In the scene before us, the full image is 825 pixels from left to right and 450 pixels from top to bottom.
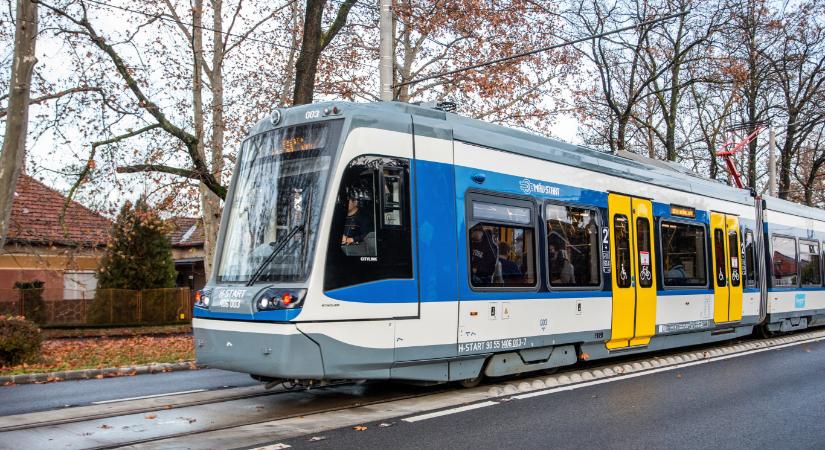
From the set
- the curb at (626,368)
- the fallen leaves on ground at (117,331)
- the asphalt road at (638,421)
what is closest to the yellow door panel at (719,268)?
the curb at (626,368)

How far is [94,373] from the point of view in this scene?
12.3 m

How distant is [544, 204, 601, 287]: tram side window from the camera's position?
10.5 metres

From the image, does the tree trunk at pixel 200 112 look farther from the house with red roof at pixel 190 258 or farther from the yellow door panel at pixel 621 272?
the house with red roof at pixel 190 258

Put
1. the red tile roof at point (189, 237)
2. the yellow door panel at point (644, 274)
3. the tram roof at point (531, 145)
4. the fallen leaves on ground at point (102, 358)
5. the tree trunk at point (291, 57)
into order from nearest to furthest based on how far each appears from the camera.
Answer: the tram roof at point (531, 145) < the yellow door panel at point (644, 274) < the fallen leaves on ground at point (102, 358) < the tree trunk at point (291, 57) < the red tile roof at point (189, 237)

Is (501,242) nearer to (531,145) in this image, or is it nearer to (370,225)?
(531,145)

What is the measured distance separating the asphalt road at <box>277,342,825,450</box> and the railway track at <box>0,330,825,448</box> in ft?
3.20

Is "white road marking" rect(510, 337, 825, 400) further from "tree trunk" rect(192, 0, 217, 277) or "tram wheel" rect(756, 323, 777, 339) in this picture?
"tree trunk" rect(192, 0, 217, 277)

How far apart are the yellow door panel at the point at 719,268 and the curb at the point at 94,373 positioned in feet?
32.0

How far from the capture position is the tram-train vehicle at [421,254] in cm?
768

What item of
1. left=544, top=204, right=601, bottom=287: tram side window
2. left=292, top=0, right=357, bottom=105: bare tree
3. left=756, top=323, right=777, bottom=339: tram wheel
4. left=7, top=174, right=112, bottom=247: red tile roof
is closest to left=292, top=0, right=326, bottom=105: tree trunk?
left=292, top=0, right=357, bottom=105: bare tree

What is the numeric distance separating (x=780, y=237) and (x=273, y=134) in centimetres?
1393

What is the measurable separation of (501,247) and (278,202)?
3079 millimetres

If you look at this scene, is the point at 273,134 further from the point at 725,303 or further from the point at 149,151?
the point at 149,151

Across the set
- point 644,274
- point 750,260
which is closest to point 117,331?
point 644,274
